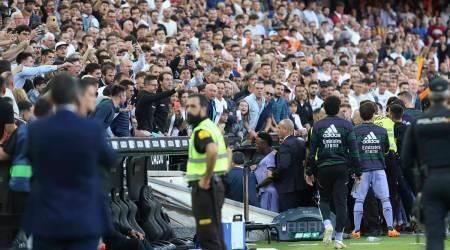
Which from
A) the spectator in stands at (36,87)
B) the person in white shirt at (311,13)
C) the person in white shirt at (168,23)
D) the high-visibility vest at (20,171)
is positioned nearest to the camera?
the high-visibility vest at (20,171)

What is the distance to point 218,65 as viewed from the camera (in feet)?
72.2

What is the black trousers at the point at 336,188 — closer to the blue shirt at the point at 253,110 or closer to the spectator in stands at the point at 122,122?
the spectator in stands at the point at 122,122

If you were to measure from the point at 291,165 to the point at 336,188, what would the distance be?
2070 millimetres

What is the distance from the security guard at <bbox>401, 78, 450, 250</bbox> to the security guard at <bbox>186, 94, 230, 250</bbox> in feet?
6.75

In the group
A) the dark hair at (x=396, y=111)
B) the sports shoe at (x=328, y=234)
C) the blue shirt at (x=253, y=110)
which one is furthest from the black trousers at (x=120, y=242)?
the blue shirt at (x=253, y=110)

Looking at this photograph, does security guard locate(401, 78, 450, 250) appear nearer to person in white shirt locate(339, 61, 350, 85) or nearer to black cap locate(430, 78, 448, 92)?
black cap locate(430, 78, 448, 92)

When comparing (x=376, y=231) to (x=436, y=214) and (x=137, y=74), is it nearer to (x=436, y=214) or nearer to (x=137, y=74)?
(x=137, y=74)

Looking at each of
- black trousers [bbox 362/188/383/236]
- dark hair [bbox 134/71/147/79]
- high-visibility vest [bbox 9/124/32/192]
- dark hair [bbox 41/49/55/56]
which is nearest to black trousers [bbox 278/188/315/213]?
black trousers [bbox 362/188/383/236]

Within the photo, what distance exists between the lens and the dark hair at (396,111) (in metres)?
18.1

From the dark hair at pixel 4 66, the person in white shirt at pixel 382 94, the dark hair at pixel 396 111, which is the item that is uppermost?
the person in white shirt at pixel 382 94

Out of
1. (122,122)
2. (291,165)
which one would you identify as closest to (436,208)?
(122,122)

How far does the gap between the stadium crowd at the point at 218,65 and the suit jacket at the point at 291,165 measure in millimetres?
336

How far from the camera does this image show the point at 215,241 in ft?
39.9

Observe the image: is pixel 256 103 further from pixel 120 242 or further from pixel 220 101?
pixel 120 242
